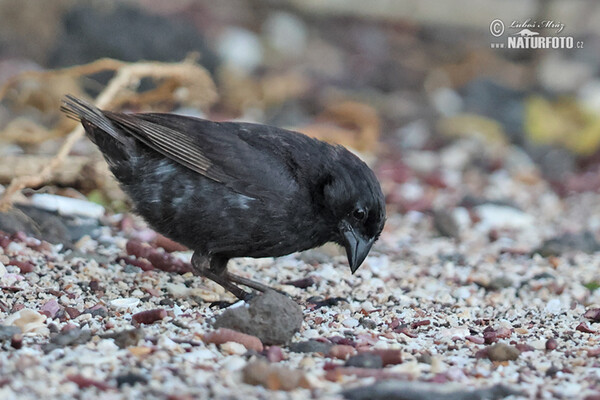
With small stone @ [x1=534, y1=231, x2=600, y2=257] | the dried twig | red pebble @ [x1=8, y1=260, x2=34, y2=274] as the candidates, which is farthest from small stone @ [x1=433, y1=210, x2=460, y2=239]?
red pebble @ [x1=8, y1=260, x2=34, y2=274]

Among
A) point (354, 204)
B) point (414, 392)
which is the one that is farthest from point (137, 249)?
point (414, 392)

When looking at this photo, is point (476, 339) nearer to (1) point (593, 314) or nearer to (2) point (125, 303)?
(1) point (593, 314)

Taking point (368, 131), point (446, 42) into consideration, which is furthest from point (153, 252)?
point (446, 42)

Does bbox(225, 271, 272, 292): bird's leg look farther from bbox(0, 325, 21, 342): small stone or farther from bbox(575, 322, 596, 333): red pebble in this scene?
bbox(575, 322, 596, 333): red pebble

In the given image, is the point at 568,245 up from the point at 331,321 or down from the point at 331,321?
up

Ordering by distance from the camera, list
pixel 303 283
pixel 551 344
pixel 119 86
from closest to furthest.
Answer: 1. pixel 551 344
2. pixel 303 283
3. pixel 119 86

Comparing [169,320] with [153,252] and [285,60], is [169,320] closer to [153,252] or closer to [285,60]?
[153,252]
